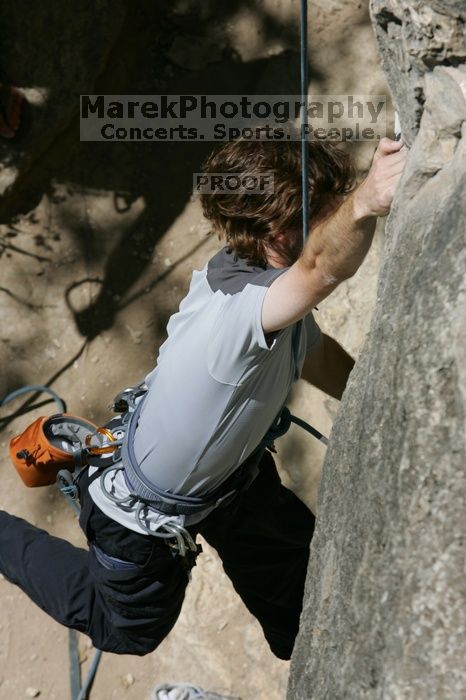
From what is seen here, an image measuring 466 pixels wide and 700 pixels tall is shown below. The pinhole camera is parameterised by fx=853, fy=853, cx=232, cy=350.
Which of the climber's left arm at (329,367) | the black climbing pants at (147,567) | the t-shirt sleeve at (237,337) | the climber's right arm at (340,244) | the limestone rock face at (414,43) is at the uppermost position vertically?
the limestone rock face at (414,43)

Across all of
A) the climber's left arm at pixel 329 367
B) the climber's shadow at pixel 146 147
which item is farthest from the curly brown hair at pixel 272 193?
the climber's shadow at pixel 146 147

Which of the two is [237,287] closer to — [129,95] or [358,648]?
[358,648]

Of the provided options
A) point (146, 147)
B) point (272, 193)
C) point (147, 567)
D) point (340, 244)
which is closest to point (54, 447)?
point (147, 567)

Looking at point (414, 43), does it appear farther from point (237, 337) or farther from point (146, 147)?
point (146, 147)

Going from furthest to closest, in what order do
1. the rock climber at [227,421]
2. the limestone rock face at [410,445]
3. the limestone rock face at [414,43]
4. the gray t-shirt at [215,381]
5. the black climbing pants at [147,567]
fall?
1. the black climbing pants at [147,567]
2. the gray t-shirt at [215,381]
3. the rock climber at [227,421]
4. the limestone rock face at [414,43]
5. the limestone rock face at [410,445]

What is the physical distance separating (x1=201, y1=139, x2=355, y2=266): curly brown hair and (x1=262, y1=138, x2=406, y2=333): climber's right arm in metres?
0.29

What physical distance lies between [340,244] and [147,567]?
112cm

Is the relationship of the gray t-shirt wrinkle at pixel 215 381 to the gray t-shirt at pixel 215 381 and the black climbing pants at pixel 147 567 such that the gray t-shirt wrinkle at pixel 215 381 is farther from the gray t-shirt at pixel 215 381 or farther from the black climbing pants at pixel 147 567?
the black climbing pants at pixel 147 567

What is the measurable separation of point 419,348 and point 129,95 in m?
3.60

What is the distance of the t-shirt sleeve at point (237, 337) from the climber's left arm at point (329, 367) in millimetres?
563

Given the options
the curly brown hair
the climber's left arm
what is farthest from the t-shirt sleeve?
the climber's left arm

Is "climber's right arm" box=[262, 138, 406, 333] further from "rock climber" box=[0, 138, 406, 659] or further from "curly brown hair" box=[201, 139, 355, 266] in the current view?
"curly brown hair" box=[201, 139, 355, 266]

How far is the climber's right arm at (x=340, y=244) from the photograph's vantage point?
60.4 inches

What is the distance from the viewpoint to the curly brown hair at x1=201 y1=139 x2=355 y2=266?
1963mm
